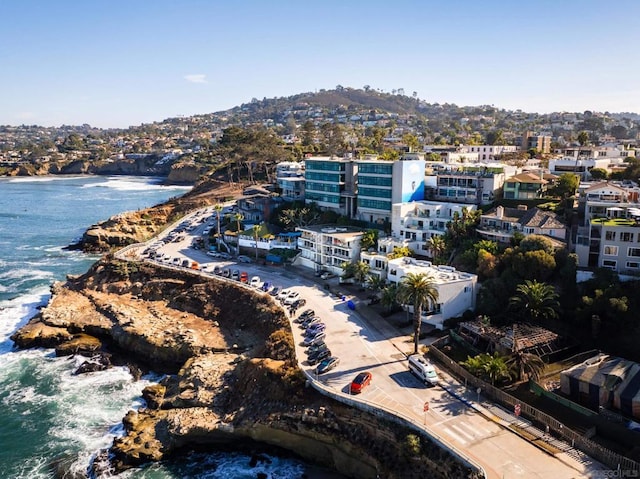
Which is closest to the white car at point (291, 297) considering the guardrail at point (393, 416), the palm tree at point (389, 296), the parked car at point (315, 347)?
the palm tree at point (389, 296)

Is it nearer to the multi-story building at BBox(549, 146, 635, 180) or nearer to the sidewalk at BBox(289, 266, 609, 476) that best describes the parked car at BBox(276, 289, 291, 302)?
the sidewalk at BBox(289, 266, 609, 476)

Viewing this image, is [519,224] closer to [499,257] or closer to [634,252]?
[499,257]

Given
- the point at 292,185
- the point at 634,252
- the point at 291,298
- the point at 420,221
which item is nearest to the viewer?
the point at 634,252

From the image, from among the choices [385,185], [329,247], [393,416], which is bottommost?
[393,416]

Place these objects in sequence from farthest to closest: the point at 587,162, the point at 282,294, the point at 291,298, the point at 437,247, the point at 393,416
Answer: the point at 587,162 < the point at 437,247 < the point at 282,294 < the point at 291,298 < the point at 393,416

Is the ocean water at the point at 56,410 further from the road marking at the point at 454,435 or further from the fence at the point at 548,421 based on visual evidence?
the fence at the point at 548,421

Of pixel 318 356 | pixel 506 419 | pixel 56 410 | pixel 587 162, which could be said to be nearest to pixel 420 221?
pixel 318 356
